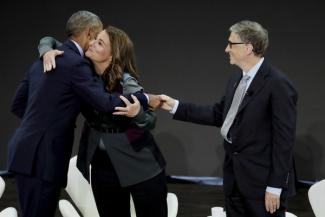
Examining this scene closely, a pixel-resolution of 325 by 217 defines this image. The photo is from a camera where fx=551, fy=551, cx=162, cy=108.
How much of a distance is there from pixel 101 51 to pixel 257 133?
0.81m

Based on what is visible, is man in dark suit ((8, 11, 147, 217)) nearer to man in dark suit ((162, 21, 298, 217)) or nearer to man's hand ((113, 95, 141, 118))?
man's hand ((113, 95, 141, 118))

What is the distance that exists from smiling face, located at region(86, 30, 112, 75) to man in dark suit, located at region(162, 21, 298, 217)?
1.99 feet

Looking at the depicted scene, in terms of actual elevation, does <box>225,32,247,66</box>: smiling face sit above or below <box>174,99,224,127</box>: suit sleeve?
above

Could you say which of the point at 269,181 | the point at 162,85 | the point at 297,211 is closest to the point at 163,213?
the point at 269,181

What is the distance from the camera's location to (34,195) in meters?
2.51

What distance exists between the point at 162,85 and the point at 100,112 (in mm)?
3148

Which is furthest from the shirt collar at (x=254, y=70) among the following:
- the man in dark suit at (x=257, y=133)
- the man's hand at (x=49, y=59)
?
the man's hand at (x=49, y=59)

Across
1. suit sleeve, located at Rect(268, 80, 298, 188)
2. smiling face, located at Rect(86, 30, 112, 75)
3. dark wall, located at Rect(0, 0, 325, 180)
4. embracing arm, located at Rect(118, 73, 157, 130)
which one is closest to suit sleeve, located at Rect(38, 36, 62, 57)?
smiling face, located at Rect(86, 30, 112, 75)

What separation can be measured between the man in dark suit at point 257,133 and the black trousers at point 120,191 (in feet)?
1.24

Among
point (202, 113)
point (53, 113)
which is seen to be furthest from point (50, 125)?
point (202, 113)

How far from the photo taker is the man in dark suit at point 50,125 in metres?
2.45

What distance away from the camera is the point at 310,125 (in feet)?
17.9

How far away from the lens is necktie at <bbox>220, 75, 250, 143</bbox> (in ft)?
8.75

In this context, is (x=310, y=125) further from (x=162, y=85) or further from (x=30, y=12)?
(x=30, y=12)
